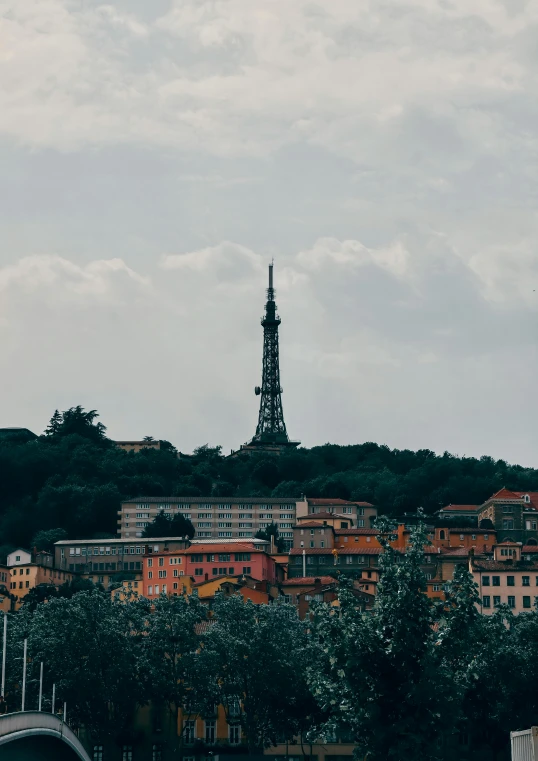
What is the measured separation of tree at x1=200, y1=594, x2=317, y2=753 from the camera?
105m

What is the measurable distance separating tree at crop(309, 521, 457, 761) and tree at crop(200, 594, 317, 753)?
26.6 meters

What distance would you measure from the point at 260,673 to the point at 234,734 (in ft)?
52.0

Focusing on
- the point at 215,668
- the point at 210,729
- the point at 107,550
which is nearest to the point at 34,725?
the point at 215,668

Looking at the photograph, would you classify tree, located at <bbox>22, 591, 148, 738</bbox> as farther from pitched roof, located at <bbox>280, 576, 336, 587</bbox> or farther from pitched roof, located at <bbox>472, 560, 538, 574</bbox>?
pitched roof, located at <bbox>472, 560, 538, 574</bbox>

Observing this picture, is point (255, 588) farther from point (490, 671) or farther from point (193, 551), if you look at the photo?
point (490, 671)

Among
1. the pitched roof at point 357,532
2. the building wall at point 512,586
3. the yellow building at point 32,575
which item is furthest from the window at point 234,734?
the pitched roof at point 357,532

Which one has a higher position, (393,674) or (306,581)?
(306,581)

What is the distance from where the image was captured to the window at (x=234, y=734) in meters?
119

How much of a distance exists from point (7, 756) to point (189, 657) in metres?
25.3

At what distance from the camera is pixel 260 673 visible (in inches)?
4141

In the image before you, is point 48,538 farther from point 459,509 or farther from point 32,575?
point 459,509

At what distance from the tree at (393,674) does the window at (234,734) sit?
4319 cm

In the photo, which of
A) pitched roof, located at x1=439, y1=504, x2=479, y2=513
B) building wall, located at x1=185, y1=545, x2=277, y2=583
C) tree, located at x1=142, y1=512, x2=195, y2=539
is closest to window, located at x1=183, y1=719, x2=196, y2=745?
building wall, located at x1=185, y1=545, x2=277, y2=583

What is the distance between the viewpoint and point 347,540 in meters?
174
